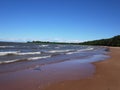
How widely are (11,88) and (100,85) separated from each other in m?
3.19

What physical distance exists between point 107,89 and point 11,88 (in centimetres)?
327

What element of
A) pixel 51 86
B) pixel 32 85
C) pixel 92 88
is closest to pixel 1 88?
pixel 32 85

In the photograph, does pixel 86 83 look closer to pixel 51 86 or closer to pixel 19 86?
pixel 51 86

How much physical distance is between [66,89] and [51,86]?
62 cm

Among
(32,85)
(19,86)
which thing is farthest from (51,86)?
(19,86)

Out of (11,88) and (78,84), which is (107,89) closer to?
(78,84)

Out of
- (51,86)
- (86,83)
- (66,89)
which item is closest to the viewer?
(66,89)

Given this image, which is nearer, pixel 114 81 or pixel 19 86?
pixel 19 86

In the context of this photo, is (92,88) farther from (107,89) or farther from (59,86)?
(59,86)

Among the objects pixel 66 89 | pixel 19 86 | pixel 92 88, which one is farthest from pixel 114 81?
pixel 19 86

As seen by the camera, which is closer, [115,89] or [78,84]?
[115,89]

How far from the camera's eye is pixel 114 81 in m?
6.47

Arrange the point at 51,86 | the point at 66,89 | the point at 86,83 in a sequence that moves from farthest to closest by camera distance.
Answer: the point at 86,83 → the point at 51,86 → the point at 66,89

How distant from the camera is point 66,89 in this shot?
5.32 m
